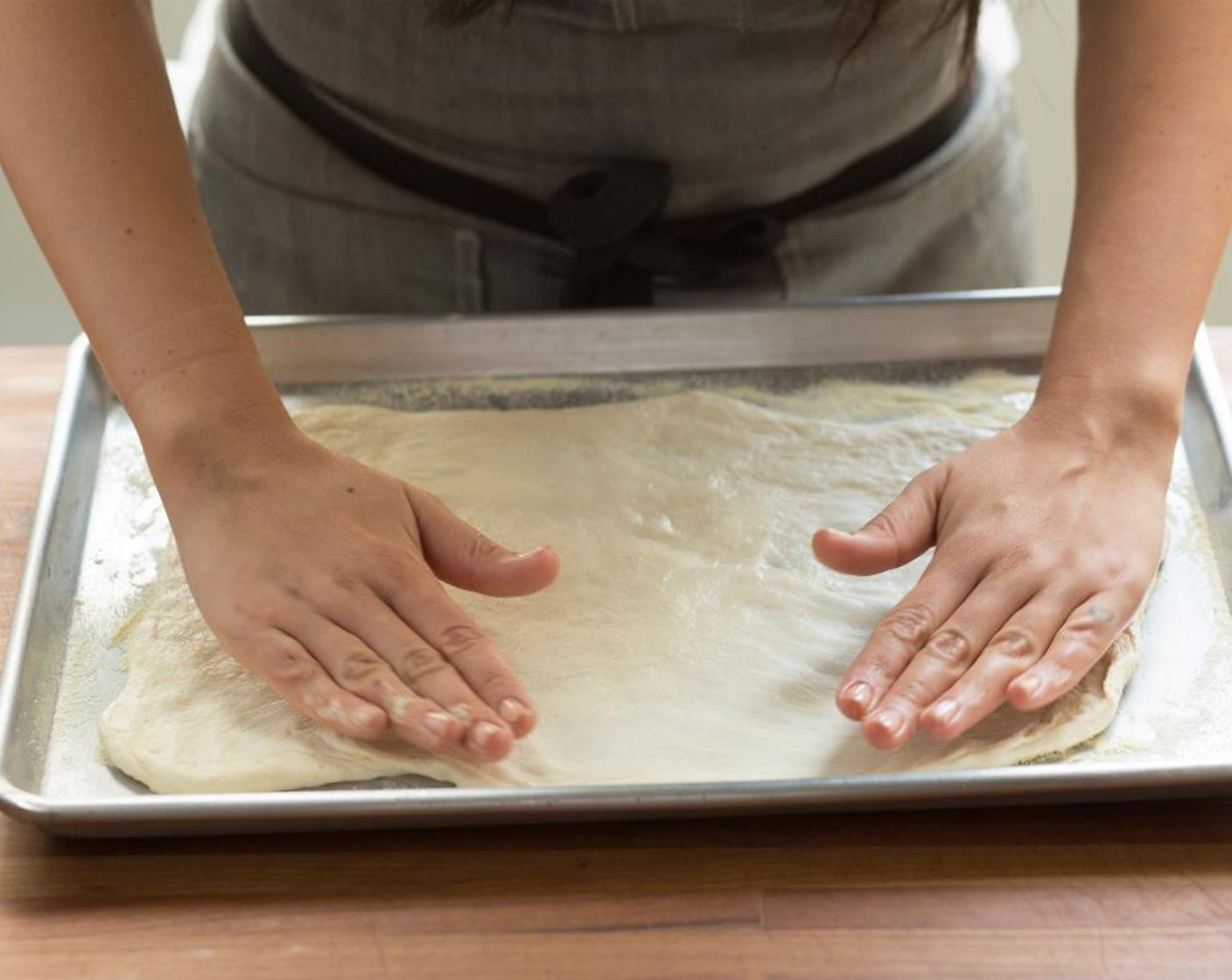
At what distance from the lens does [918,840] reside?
0.78 meters

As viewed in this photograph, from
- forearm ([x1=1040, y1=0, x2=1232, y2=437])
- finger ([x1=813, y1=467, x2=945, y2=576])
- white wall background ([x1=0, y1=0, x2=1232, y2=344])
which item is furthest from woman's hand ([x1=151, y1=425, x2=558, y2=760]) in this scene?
white wall background ([x1=0, y1=0, x2=1232, y2=344])

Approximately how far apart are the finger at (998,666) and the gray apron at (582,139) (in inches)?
16.2

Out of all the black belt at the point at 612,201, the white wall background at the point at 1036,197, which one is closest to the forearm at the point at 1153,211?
the black belt at the point at 612,201

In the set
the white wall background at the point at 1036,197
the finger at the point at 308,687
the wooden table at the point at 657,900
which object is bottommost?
the white wall background at the point at 1036,197

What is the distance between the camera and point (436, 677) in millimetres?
791

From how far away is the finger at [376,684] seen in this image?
0.77 meters

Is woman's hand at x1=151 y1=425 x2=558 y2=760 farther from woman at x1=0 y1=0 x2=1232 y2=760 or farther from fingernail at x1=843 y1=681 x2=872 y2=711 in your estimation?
fingernail at x1=843 y1=681 x2=872 y2=711

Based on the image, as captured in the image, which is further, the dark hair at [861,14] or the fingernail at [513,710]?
the dark hair at [861,14]

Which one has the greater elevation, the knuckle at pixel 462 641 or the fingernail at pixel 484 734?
the knuckle at pixel 462 641

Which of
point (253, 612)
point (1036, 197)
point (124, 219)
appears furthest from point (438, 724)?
point (1036, 197)

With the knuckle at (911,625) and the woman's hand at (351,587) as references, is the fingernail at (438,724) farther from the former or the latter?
the knuckle at (911,625)

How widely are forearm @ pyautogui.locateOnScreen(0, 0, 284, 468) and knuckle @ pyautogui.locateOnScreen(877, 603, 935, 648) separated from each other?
0.38m

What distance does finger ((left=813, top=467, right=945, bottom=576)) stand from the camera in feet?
2.78

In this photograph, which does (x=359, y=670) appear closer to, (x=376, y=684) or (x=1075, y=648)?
(x=376, y=684)
